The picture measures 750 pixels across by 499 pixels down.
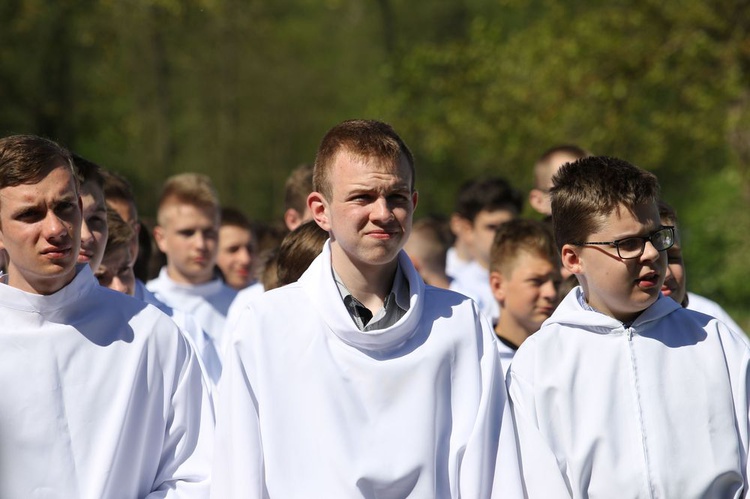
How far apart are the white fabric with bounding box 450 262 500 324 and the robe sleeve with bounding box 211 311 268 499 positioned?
4.72 m

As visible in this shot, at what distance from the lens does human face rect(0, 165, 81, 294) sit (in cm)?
435

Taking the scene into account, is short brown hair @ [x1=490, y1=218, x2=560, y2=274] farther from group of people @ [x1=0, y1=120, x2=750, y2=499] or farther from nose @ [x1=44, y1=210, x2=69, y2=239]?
nose @ [x1=44, y1=210, x2=69, y2=239]

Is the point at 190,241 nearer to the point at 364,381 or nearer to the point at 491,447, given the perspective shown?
the point at 364,381

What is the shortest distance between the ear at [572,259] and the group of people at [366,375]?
1 cm

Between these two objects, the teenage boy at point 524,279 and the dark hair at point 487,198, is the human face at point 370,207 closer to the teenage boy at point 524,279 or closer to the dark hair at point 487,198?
the teenage boy at point 524,279

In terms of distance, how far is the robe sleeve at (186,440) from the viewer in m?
4.44

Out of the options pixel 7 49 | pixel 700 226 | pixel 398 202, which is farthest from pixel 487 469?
pixel 700 226

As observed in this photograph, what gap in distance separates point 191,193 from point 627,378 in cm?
518

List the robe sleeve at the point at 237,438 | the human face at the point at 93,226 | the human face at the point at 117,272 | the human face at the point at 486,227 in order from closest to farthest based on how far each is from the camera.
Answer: the robe sleeve at the point at 237,438 → the human face at the point at 93,226 → the human face at the point at 117,272 → the human face at the point at 486,227

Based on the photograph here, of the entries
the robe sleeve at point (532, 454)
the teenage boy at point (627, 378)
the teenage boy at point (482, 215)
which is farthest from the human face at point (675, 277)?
the teenage boy at point (482, 215)

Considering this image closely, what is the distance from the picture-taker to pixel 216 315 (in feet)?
29.1

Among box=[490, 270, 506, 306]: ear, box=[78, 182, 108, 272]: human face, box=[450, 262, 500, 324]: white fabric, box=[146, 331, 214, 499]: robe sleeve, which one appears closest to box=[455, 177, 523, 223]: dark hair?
box=[450, 262, 500, 324]: white fabric

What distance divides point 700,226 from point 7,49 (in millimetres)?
14919

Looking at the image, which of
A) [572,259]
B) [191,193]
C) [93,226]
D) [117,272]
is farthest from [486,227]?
[572,259]
